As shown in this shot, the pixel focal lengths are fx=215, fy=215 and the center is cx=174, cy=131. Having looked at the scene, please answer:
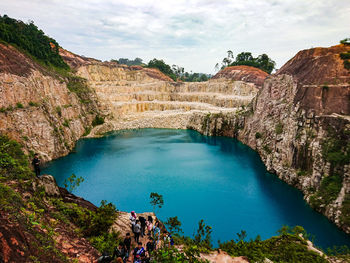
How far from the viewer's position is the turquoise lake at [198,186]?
17922 millimetres

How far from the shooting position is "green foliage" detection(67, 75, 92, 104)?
48297mm

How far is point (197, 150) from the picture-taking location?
38.9 metres

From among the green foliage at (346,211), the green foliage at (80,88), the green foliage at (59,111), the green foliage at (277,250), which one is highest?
the green foliage at (80,88)

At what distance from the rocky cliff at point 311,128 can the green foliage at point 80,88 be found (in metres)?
37.2

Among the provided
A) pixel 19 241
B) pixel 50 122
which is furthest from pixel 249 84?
pixel 19 241

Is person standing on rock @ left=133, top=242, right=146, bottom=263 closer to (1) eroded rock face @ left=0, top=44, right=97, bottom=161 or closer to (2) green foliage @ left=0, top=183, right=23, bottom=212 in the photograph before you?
(2) green foliage @ left=0, top=183, right=23, bottom=212

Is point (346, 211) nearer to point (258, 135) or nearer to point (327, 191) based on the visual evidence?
point (327, 191)

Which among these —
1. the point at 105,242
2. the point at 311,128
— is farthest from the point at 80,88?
the point at 105,242

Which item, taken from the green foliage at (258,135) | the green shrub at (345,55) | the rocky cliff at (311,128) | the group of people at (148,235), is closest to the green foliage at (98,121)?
the rocky cliff at (311,128)

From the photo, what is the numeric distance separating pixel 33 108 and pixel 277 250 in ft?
108

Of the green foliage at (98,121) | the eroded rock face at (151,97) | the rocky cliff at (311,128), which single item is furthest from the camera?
the eroded rock face at (151,97)

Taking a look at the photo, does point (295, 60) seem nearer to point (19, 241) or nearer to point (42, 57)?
point (19, 241)

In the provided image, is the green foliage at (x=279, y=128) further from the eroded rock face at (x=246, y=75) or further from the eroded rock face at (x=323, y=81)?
the eroded rock face at (x=246, y=75)

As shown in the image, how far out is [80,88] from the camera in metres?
50.0
